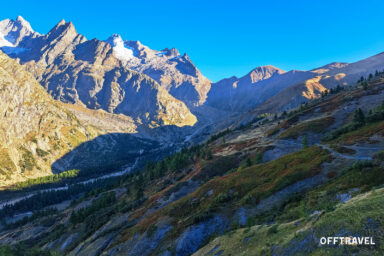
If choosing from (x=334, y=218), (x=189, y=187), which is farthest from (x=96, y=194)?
(x=334, y=218)

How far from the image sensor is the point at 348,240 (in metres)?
15.7

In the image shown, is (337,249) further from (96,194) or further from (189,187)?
(96,194)

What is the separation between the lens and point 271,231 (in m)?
25.1

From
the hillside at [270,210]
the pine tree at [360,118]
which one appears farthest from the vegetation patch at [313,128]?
the pine tree at [360,118]

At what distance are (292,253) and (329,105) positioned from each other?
484ft

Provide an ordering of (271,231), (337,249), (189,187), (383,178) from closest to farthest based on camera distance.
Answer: (337,249) < (271,231) < (383,178) < (189,187)

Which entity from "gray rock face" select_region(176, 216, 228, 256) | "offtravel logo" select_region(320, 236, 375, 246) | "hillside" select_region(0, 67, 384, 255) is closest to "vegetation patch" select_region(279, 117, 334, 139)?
"hillside" select_region(0, 67, 384, 255)

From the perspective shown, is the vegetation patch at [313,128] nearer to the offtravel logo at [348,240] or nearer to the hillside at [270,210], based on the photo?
the hillside at [270,210]

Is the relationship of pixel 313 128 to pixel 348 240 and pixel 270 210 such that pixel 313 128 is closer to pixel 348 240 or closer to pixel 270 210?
pixel 270 210

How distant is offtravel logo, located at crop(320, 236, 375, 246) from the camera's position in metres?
14.8

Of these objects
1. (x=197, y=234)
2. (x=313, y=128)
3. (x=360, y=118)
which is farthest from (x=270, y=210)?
(x=313, y=128)

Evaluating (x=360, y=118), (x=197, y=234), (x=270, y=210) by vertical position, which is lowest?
(x=197, y=234)

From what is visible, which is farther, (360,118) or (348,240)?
(360,118)

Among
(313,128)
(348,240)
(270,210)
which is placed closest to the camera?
(348,240)
